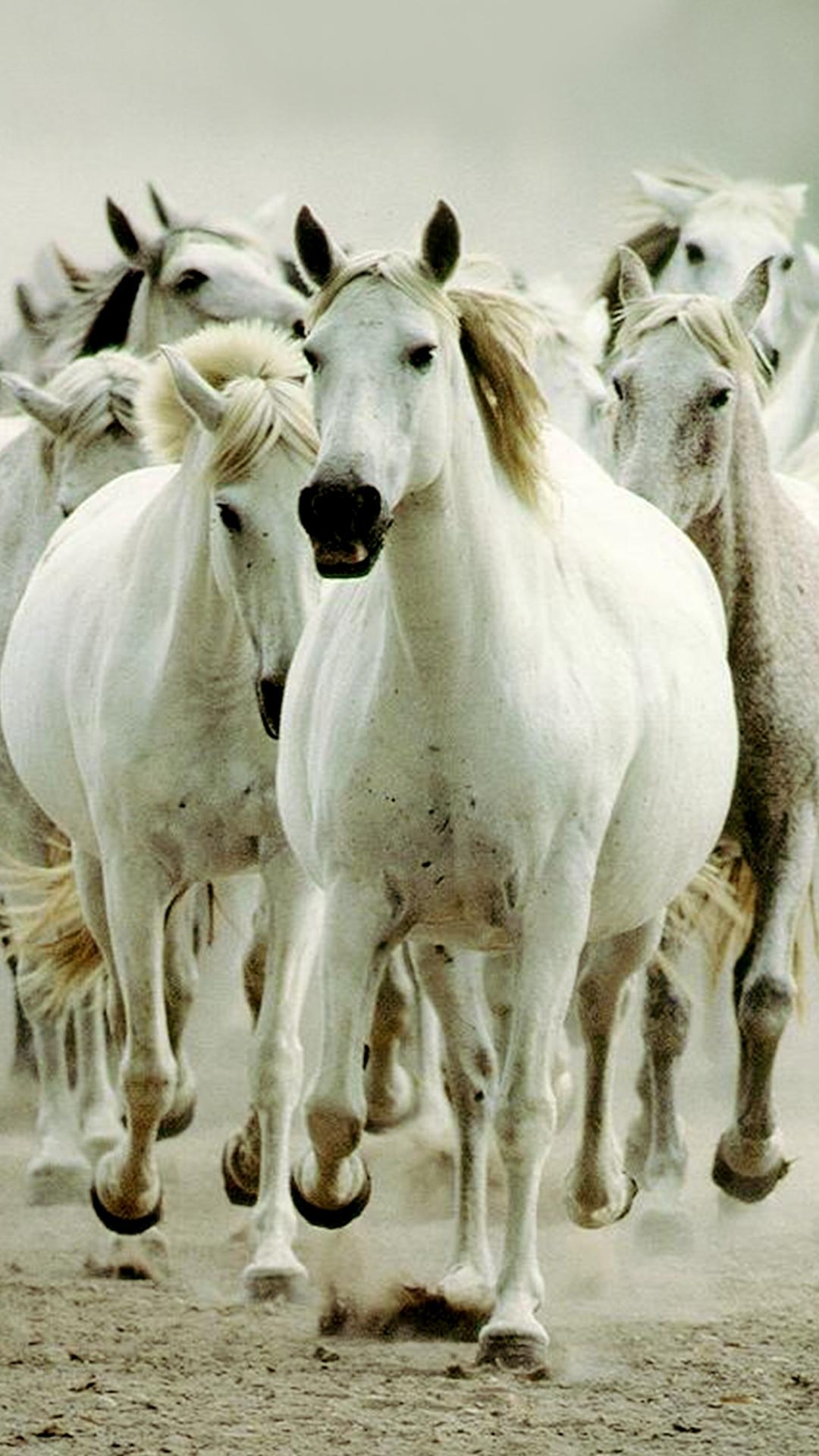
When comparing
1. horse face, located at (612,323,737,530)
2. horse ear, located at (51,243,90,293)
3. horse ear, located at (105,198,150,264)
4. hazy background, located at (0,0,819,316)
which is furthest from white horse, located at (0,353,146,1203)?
hazy background, located at (0,0,819,316)

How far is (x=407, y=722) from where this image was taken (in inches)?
163

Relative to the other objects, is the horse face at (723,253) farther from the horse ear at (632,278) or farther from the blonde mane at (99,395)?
the blonde mane at (99,395)

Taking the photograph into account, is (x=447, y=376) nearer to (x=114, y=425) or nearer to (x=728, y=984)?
(x=114, y=425)

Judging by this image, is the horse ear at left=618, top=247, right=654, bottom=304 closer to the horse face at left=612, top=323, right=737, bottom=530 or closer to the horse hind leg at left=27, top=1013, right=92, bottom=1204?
the horse face at left=612, top=323, right=737, bottom=530

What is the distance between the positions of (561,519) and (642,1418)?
1.18 m

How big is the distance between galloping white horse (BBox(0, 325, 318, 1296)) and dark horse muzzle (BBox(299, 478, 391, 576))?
0.89 meters

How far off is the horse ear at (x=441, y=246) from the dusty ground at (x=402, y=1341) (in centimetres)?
136

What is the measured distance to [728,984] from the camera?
27.4 ft

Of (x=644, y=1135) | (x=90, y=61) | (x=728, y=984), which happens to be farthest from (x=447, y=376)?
(x=90, y=61)

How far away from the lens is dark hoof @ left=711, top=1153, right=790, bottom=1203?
5.41 m

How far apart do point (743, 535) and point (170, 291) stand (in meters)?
1.81

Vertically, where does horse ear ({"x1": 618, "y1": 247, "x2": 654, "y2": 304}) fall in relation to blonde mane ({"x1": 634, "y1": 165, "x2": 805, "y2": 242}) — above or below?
below

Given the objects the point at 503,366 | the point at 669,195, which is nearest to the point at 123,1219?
the point at 503,366

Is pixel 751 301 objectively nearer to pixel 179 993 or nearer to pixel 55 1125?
pixel 179 993
